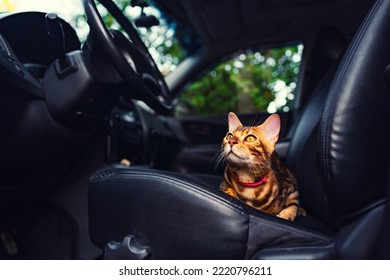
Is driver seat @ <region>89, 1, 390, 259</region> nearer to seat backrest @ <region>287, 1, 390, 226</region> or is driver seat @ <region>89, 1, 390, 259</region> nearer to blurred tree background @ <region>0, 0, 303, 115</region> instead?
seat backrest @ <region>287, 1, 390, 226</region>

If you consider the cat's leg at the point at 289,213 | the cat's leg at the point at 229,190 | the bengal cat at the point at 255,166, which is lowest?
the cat's leg at the point at 289,213

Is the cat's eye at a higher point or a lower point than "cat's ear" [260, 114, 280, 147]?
lower

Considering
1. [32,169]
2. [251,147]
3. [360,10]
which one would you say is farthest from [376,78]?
[32,169]

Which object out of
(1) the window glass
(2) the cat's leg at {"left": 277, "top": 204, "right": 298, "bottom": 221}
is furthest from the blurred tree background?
(2) the cat's leg at {"left": 277, "top": 204, "right": 298, "bottom": 221}

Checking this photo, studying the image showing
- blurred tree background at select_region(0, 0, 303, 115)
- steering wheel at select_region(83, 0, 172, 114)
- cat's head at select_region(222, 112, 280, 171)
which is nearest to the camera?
cat's head at select_region(222, 112, 280, 171)

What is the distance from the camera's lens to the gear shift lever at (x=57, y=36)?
99 centimetres

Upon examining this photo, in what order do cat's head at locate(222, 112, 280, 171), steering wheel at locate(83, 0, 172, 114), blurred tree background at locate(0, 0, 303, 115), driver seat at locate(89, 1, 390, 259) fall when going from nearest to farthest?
driver seat at locate(89, 1, 390, 259) < cat's head at locate(222, 112, 280, 171) < steering wheel at locate(83, 0, 172, 114) < blurred tree background at locate(0, 0, 303, 115)

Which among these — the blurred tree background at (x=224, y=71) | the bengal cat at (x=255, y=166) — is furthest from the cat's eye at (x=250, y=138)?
the blurred tree background at (x=224, y=71)

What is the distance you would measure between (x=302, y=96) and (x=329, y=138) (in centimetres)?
96

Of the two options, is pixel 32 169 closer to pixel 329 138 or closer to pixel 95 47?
pixel 95 47

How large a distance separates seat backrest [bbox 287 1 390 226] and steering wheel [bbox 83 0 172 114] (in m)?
0.56

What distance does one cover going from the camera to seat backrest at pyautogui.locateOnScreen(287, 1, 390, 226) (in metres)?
0.68

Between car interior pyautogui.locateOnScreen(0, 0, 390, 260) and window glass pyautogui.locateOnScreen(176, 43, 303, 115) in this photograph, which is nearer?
car interior pyautogui.locateOnScreen(0, 0, 390, 260)

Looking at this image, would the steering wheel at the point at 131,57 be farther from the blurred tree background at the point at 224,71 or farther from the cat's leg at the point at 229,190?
the cat's leg at the point at 229,190
